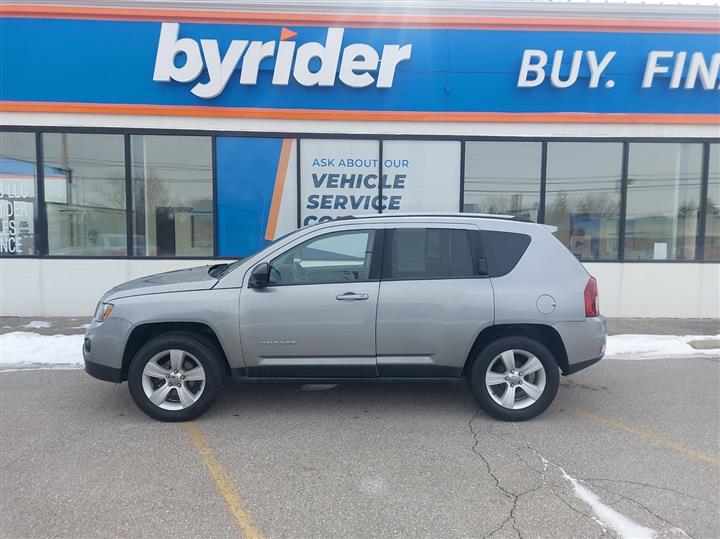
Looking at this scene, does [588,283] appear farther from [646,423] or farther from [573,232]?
[573,232]

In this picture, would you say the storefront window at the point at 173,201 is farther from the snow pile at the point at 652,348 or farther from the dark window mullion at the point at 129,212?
the snow pile at the point at 652,348

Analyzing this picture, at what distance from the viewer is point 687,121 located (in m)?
8.59

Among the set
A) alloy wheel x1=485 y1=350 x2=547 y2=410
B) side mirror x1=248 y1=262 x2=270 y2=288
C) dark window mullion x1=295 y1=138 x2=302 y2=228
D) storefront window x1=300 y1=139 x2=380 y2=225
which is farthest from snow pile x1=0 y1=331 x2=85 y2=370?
alloy wheel x1=485 y1=350 x2=547 y2=410

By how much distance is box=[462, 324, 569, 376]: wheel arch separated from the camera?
163 inches

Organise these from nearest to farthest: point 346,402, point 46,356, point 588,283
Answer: point 588,283 → point 346,402 → point 46,356

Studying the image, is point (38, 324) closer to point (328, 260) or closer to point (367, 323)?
point (328, 260)

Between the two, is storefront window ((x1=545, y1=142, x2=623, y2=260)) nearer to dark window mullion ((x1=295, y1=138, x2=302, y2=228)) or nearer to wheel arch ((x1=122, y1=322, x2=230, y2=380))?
dark window mullion ((x1=295, y1=138, x2=302, y2=228))

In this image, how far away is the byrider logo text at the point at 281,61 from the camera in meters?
8.04

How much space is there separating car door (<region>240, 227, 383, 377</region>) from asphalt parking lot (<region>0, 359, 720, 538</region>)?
521mm

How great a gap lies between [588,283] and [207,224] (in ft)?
21.8

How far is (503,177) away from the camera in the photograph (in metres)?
8.75

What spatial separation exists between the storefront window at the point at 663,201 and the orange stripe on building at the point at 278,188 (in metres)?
6.43

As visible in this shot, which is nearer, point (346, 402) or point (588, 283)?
point (588, 283)

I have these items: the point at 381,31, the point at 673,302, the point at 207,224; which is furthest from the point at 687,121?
the point at 207,224
